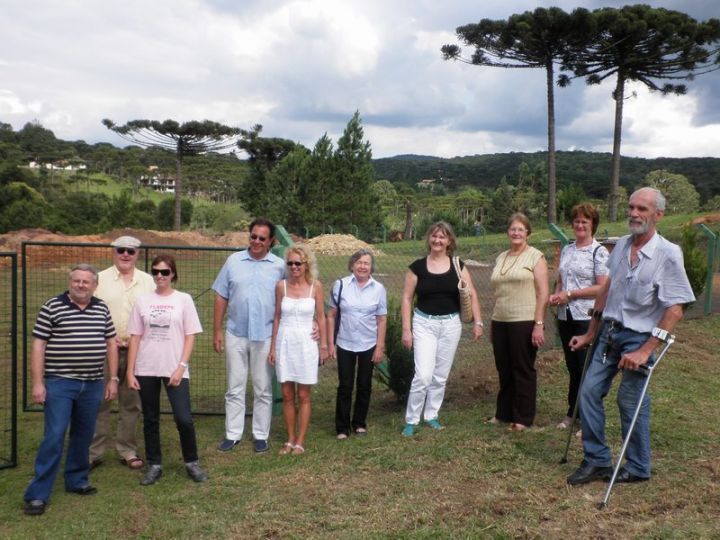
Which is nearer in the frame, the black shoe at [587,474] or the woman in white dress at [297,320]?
the black shoe at [587,474]

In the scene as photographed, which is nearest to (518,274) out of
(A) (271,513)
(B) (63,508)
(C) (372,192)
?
(A) (271,513)

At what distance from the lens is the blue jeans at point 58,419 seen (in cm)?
395

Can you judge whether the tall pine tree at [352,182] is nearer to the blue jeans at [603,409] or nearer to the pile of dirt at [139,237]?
the pile of dirt at [139,237]

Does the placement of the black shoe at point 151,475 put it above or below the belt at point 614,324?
below

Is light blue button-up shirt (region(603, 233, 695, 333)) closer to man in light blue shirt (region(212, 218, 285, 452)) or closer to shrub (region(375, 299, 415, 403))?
man in light blue shirt (region(212, 218, 285, 452))

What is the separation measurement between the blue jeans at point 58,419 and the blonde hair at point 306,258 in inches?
57.9

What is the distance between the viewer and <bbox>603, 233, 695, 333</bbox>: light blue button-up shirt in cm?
359

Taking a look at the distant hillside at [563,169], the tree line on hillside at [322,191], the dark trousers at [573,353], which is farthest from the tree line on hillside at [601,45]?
the dark trousers at [573,353]

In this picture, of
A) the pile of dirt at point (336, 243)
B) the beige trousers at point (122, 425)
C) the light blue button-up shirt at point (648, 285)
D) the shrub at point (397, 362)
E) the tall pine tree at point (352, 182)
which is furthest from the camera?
the tall pine tree at point (352, 182)

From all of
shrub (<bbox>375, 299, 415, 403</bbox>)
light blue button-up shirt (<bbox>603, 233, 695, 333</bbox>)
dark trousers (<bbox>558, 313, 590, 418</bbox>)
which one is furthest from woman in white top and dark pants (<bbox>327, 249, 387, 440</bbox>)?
light blue button-up shirt (<bbox>603, 233, 695, 333</bbox>)

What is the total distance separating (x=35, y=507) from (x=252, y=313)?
69.6 inches

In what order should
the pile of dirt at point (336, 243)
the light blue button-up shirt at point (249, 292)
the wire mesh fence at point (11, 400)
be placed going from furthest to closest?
1. the pile of dirt at point (336, 243)
2. the light blue button-up shirt at point (249, 292)
3. the wire mesh fence at point (11, 400)

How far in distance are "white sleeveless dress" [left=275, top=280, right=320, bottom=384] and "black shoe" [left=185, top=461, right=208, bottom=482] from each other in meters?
0.80

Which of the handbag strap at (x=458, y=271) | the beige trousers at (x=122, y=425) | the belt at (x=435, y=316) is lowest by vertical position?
the beige trousers at (x=122, y=425)
